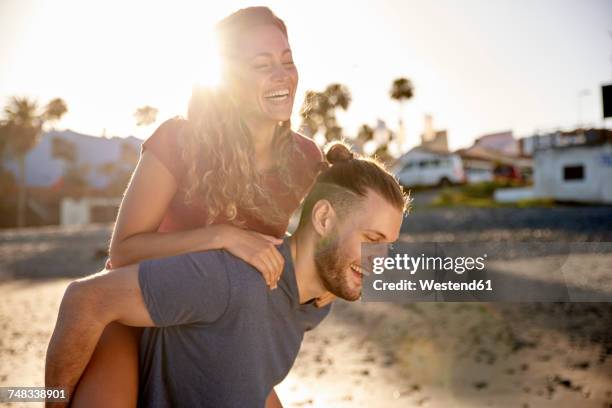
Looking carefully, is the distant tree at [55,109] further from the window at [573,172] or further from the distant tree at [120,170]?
the window at [573,172]

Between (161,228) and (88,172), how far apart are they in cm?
5870

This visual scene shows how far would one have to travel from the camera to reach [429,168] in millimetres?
53906

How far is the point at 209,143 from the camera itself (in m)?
3.10

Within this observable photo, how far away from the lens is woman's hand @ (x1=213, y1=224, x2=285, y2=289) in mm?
2459

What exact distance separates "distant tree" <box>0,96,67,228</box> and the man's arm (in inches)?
1952

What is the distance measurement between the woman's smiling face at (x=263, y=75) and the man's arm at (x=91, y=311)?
1308mm

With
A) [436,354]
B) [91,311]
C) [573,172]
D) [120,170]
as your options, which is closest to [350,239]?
[91,311]

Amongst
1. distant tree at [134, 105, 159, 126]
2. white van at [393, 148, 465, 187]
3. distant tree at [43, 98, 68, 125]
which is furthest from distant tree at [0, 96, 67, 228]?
distant tree at [134, 105, 159, 126]

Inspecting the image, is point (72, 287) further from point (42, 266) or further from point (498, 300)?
point (42, 266)

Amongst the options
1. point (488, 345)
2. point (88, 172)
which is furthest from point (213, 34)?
point (88, 172)

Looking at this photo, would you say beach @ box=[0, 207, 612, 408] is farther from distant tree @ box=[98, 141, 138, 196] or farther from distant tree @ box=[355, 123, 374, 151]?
distant tree @ box=[355, 123, 374, 151]

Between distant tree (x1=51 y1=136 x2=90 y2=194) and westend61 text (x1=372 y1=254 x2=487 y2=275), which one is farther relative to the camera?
distant tree (x1=51 y1=136 x2=90 y2=194)

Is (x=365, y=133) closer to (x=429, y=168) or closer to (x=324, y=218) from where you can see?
(x=429, y=168)

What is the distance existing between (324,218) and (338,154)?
0.40 meters
